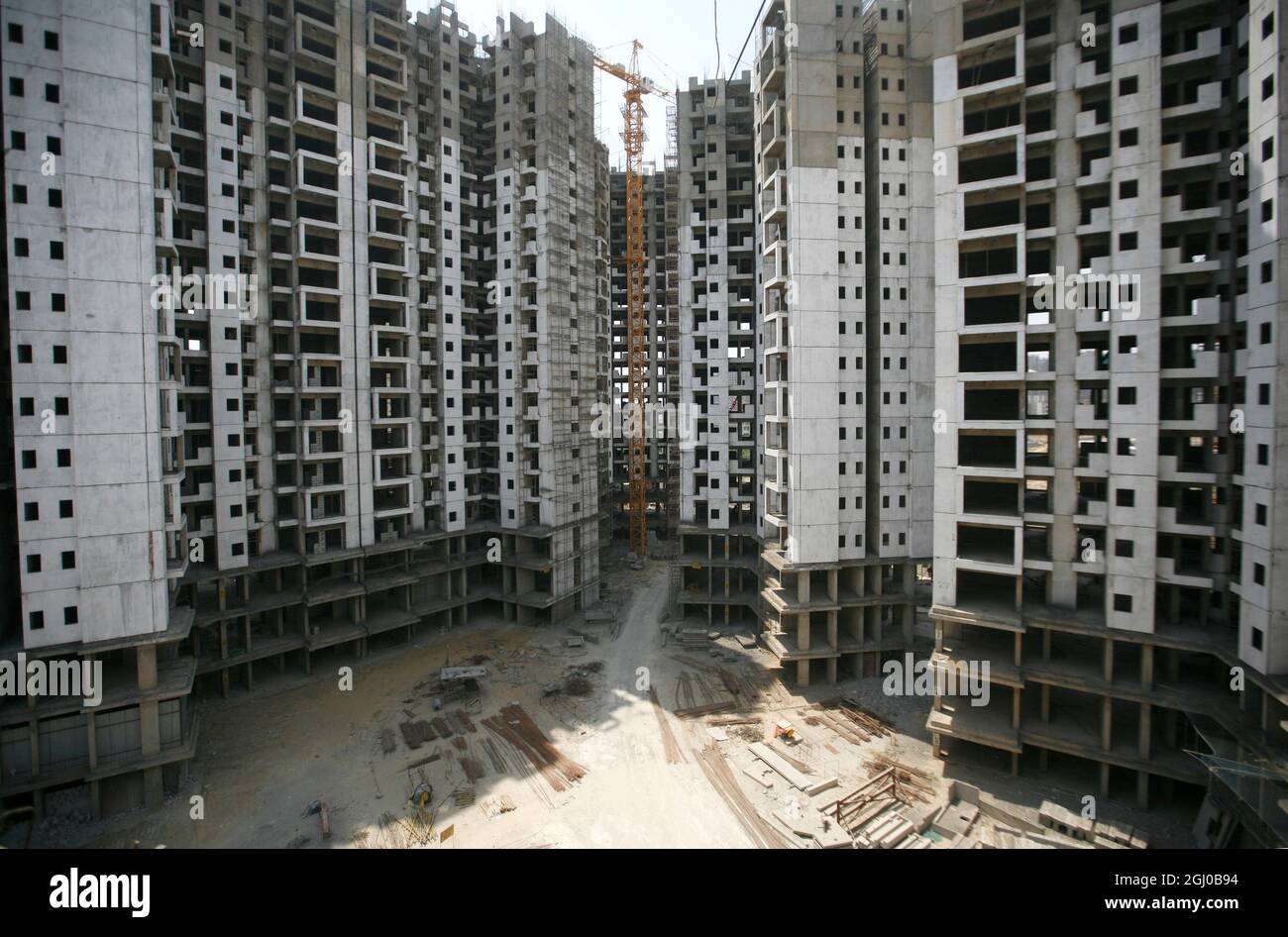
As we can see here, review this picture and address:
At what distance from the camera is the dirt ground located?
23.7 metres

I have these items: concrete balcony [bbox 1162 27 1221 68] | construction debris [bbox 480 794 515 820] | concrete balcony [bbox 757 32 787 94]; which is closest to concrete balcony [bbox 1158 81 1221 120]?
concrete balcony [bbox 1162 27 1221 68]

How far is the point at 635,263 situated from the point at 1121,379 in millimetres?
48934

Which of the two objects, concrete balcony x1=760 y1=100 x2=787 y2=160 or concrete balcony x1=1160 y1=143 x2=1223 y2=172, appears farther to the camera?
concrete balcony x1=760 y1=100 x2=787 y2=160

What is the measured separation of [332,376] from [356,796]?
26292 millimetres

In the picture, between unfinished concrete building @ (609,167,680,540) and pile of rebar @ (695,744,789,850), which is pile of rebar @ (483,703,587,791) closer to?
pile of rebar @ (695,744,789,850)

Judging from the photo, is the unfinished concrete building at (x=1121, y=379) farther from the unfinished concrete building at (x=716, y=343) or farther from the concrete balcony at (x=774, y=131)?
the unfinished concrete building at (x=716, y=343)

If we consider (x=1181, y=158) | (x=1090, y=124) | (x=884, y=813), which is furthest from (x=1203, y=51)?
(x=884, y=813)

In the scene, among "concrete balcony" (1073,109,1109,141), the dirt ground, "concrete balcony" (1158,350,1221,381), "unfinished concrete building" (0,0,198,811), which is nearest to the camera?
"unfinished concrete building" (0,0,198,811)

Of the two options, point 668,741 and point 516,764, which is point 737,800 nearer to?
point 668,741

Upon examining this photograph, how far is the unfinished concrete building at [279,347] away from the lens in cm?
2388

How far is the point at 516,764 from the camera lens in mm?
28094

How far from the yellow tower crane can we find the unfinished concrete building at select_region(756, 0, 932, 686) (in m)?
28.5
